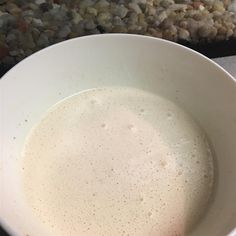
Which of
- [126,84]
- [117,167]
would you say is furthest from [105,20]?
[117,167]

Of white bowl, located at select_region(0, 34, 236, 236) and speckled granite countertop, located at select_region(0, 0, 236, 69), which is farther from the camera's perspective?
speckled granite countertop, located at select_region(0, 0, 236, 69)

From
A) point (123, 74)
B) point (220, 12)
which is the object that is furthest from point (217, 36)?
point (123, 74)

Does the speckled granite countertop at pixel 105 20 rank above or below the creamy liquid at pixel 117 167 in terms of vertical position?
above

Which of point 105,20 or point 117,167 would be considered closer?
point 117,167

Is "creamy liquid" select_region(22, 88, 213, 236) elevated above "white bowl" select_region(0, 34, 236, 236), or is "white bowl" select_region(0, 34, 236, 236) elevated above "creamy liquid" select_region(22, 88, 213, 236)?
"white bowl" select_region(0, 34, 236, 236)

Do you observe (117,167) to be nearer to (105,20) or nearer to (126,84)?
(126,84)
